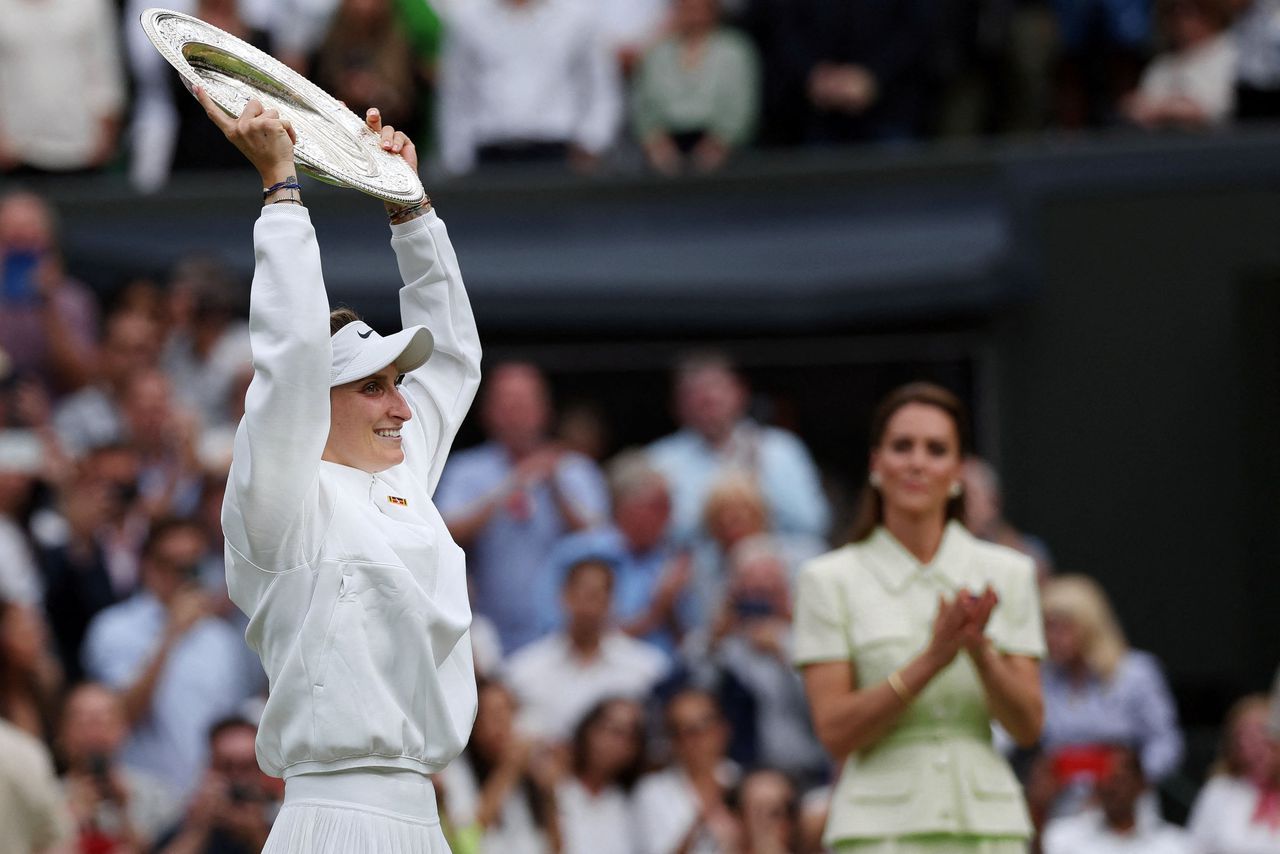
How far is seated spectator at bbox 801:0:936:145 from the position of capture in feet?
38.9

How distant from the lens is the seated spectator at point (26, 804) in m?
7.34

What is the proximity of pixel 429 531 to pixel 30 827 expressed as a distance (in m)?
3.24

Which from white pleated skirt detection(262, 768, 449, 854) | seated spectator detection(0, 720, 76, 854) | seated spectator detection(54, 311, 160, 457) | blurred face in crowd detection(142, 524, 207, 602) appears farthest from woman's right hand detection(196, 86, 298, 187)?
seated spectator detection(54, 311, 160, 457)

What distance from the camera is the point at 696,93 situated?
1199 centimetres

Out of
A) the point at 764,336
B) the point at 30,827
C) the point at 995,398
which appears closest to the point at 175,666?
the point at 30,827

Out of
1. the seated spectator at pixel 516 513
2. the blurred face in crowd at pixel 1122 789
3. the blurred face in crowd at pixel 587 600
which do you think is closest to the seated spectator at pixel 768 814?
the blurred face in crowd at pixel 587 600

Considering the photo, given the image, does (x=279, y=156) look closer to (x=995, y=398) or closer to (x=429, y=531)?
(x=429, y=531)

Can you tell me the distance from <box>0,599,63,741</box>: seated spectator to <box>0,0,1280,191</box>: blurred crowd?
12.9 feet

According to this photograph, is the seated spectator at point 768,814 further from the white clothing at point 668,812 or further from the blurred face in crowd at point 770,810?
the white clothing at point 668,812

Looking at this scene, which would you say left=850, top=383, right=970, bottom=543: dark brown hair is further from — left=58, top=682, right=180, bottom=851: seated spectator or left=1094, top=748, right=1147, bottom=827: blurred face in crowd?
left=58, top=682, right=180, bottom=851: seated spectator

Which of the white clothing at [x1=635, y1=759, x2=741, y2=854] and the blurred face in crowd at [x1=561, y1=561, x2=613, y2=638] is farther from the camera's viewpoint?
the blurred face in crowd at [x1=561, y1=561, x2=613, y2=638]

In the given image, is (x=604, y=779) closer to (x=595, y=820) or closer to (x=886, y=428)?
(x=595, y=820)

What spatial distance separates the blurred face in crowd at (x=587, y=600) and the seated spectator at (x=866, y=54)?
3825 millimetres

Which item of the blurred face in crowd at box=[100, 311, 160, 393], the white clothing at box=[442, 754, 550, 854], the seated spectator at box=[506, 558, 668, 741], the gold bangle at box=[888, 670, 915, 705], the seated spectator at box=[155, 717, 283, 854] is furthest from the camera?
the blurred face in crowd at box=[100, 311, 160, 393]
